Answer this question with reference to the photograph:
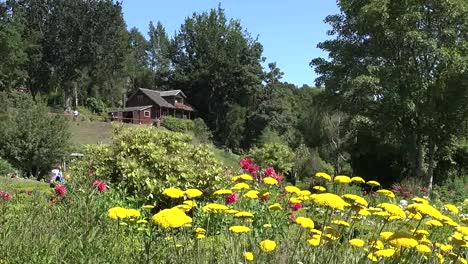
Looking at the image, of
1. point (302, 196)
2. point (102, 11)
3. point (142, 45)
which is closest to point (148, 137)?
point (302, 196)

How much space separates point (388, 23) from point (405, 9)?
0.96 meters

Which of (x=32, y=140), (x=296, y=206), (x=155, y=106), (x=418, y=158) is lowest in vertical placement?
(x=418, y=158)

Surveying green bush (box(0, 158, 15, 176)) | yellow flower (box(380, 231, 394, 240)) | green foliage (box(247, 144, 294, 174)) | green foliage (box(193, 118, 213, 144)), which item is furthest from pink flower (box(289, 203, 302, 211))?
green foliage (box(193, 118, 213, 144))

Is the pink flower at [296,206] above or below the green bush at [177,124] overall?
below

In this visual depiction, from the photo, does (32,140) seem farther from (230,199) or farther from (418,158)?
(230,199)

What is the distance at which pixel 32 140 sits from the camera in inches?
1024

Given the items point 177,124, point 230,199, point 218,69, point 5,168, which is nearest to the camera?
point 230,199

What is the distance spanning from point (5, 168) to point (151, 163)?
62.9 feet

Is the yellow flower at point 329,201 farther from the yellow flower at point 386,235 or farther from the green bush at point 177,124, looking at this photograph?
the green bush at point 177,124

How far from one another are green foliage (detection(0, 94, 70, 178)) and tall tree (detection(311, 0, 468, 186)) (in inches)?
553

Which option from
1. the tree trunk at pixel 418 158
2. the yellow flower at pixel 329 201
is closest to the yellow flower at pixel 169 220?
the yellow flower at pixel 329 201

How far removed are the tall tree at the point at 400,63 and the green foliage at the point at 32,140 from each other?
553 inches

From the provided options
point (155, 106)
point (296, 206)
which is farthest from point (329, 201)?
point (155, 106)

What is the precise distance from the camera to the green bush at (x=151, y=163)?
706 centimetres
